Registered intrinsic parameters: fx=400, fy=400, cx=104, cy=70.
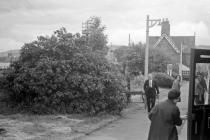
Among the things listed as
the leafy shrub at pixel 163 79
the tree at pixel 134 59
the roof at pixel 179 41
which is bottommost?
the leafy shrub at pixel 163 79

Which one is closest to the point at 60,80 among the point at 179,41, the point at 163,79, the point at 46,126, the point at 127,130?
the point at 46,126

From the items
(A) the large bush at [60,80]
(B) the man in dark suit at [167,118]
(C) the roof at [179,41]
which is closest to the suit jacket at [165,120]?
(B) the man in dark suit at [167,118]

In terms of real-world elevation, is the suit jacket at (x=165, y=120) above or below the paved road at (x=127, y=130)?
above

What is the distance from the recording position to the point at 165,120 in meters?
6.57

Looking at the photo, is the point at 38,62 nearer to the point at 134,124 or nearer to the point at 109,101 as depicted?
the point at 109,101

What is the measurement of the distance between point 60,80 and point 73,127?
9.19ft

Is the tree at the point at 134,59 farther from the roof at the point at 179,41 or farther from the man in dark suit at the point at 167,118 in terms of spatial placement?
the man in dark suit at the point at 167,118

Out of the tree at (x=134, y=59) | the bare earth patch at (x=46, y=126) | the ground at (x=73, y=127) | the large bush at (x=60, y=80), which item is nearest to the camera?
the bare earth patch at (x=46, y=126)

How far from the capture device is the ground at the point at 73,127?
10.4 metres

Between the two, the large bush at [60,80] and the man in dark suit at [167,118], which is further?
the large bush at [60,80]

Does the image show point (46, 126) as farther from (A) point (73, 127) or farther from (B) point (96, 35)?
(B) point (96, 35)

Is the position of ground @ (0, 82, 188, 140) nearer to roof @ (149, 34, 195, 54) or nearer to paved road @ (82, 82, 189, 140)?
paved road @ (82, 82, 189, 140)

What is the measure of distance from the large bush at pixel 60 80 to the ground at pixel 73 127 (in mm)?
676

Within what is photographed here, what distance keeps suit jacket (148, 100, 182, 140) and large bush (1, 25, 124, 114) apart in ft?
24.8
